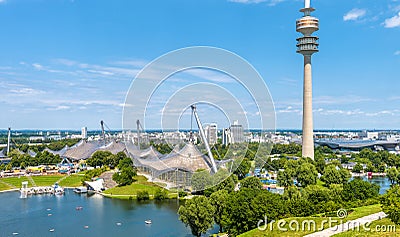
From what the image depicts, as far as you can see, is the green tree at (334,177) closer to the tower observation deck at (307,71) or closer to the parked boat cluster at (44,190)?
the tower observation deck at (307,71)

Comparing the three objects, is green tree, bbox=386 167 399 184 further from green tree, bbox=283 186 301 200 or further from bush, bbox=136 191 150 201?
bush, bbox=136 191 150 201

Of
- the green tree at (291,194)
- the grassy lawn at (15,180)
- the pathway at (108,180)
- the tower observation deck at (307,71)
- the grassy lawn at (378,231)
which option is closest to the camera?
the grassy lawn at (378,231)

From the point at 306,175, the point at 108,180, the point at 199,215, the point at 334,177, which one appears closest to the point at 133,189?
the point at 108,180

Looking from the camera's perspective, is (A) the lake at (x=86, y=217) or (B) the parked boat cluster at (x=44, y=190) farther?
(B) the parked boat cluster at (x=44, y=190)

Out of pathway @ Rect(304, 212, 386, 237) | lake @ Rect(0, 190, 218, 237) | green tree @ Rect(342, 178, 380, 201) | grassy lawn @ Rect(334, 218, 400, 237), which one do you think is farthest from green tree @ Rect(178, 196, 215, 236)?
green tree @ Rect(342, 178, 380, 201)

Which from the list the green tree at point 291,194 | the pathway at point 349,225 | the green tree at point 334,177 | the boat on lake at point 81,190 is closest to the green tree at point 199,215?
the green tree at point 291,194

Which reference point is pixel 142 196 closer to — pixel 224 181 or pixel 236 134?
pixel 224 181
